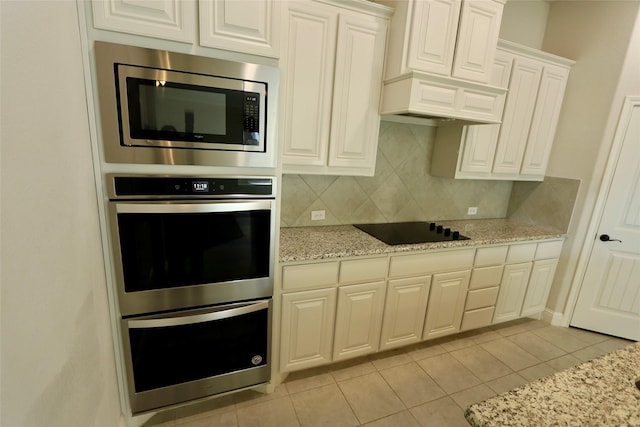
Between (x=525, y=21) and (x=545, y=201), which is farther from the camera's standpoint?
(x=545, y=201)

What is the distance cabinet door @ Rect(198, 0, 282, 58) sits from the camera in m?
1.31

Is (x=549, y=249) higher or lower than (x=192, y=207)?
lower

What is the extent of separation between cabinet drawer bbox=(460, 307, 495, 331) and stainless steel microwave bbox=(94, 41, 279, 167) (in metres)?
2.17

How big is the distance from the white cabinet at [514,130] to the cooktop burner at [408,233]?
1.68 feet

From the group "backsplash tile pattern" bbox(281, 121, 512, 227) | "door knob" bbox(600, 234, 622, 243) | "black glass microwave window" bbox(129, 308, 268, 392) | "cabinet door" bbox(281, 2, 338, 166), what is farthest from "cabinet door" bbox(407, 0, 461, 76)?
"door knob" bbox(600, 234, 622, 243)

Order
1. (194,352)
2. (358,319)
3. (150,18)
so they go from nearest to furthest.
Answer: (150,18)
(194,352)
(358,319)

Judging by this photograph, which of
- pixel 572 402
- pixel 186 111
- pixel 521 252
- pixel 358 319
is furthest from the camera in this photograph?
pixel 521 252

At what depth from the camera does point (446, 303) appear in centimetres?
238

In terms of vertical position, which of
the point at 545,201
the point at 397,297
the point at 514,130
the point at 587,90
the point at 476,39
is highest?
the point at 476,39

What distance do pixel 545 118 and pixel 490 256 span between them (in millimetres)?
1468

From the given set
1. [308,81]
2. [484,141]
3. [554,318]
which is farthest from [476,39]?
[554,318]

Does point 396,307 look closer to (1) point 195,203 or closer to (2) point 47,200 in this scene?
(1) point 195,203

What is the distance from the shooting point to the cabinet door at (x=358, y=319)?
1.99 meters

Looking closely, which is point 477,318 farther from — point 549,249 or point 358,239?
point 358,239
